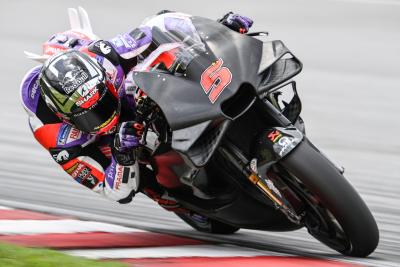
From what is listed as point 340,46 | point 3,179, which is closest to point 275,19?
point 340,46

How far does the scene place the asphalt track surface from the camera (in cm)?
627

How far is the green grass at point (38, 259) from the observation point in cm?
379

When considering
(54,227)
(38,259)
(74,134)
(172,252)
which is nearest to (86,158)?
(74,134)

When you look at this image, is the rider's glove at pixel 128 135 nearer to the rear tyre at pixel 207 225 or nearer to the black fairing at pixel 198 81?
the black fairing at pixel 198 81

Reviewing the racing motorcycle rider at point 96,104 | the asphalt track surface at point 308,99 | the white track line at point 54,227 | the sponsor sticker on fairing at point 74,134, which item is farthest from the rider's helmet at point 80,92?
the asphalt track surface at point 308,99

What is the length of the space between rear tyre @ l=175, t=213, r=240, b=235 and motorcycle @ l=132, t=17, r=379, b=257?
35.5 inches

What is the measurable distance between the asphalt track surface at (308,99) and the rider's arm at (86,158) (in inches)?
30.9

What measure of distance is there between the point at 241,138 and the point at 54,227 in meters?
1.37

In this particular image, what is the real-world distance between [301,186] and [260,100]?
451 mm

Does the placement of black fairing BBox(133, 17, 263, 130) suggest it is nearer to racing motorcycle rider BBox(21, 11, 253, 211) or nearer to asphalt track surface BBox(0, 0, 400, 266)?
racing motorcycle rider BBox(21, 11, 253, 211)

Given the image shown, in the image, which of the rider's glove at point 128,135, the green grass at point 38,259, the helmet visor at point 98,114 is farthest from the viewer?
the helmet visor at point 98,114

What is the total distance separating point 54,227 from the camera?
534cm

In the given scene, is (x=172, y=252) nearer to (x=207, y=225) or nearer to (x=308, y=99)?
(x=207, y=225)

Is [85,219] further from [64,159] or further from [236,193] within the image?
[236,193]
